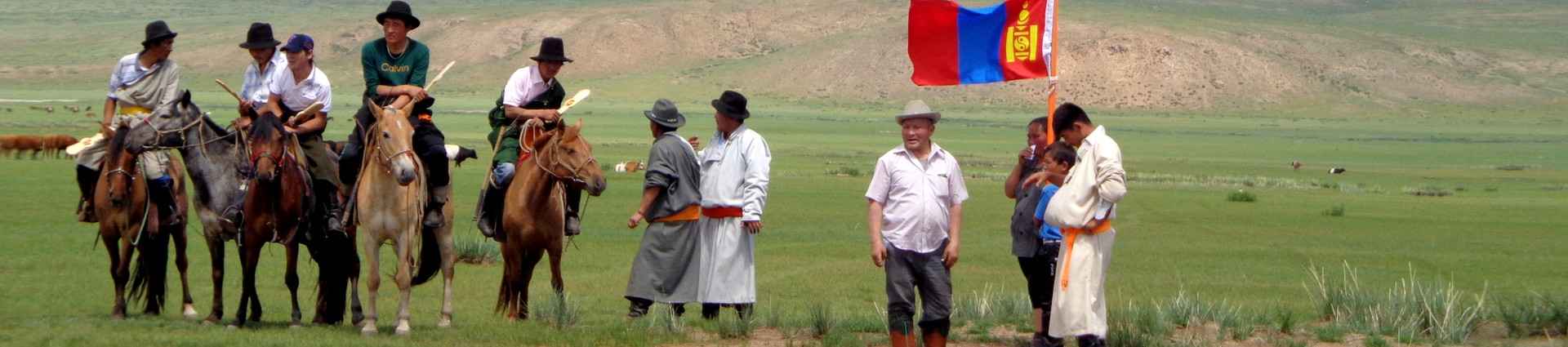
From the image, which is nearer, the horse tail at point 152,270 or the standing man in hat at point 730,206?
the standing man in hat at point 730,206

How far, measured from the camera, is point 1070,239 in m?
9.74

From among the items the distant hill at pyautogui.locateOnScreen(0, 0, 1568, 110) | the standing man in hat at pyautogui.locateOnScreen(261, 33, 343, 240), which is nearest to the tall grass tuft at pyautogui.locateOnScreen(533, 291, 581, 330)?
the standing man in hat at pyautogui.locateOnScreen(261, 33, 343, 240)

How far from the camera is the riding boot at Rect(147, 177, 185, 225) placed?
11.9m

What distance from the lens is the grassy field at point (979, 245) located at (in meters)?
11.6

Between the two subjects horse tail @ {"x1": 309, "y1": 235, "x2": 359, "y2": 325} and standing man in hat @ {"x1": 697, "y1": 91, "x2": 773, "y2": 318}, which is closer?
standing man in hat @ {"x1": 697, "y1": 91, "x2": 773, "y2": 318}

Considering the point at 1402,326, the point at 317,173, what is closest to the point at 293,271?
the point at 317,173

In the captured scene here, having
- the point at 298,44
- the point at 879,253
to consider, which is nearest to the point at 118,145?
the point at 298,44

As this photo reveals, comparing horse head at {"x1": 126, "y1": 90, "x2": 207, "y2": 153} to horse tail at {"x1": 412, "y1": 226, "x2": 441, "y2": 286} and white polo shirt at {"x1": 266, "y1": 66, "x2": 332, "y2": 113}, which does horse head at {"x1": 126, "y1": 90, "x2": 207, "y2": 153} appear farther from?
horse tail at {"x1": 412, "y1": 226, "x2": 441, "y2": 286}

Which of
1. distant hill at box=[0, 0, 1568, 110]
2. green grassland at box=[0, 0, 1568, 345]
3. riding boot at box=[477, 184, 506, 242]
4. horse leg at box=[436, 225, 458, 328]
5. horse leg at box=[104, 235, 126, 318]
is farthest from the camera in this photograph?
distant hill at box=[0, 0, 1568, 110]

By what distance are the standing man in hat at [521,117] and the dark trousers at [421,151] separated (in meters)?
0.99

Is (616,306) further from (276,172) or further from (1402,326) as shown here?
(1402,326)

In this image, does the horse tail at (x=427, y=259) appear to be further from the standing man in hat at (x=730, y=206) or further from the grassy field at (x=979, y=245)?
the standing man in hat at (x=730, y=206)

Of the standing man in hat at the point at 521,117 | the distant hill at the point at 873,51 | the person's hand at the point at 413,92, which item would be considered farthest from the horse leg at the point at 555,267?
the distant hill at the point at 873,51

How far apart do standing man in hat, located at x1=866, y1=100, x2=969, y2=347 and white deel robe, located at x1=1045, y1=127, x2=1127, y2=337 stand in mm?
579
